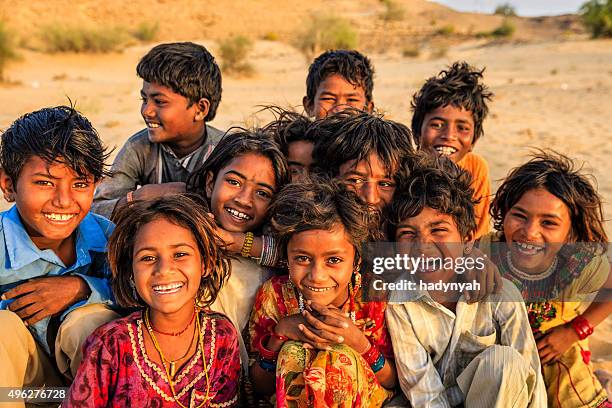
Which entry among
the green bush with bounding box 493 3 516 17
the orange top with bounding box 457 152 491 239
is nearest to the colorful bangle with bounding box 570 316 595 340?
the orange top with bounding box 457 152 491 239

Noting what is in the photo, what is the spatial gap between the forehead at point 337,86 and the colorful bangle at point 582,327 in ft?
7.60

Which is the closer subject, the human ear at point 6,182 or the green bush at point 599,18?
the human ear at point 6,182

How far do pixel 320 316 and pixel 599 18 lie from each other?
34600mm

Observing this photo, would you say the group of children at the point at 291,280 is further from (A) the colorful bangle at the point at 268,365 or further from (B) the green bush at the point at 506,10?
(B) the green bush at the point at 506,10

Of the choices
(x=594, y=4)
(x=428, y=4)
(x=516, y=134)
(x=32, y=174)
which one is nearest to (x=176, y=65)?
(x=32, y=174)

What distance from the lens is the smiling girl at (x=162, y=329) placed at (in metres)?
2.43

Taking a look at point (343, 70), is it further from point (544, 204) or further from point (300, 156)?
point (544, 204)

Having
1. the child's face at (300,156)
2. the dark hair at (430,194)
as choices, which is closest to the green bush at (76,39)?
the child's face at (300,156)

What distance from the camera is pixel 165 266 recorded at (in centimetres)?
244

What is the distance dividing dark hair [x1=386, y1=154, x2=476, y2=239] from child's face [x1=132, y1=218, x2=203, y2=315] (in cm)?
106

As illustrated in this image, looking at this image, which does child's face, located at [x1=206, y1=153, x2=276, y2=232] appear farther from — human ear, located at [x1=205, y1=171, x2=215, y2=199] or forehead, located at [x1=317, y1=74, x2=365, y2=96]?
forehead, located at [x1=317, y1=74, x2=365, y2=96]

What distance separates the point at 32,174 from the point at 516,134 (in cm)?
919

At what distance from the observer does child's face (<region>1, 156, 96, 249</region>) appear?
2740 mm

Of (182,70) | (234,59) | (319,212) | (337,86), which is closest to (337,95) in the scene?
(337,86)
